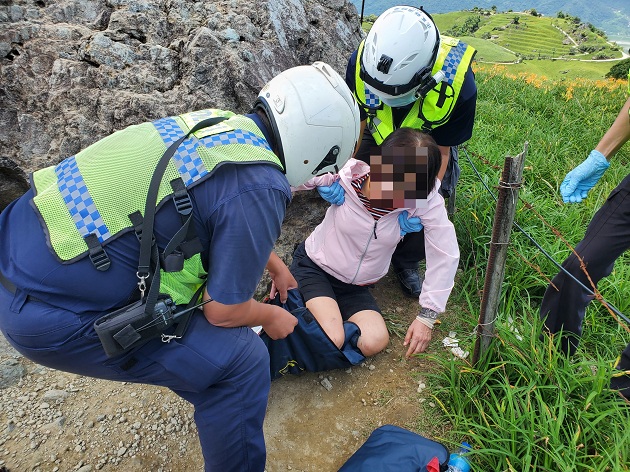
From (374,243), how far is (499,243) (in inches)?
34.3

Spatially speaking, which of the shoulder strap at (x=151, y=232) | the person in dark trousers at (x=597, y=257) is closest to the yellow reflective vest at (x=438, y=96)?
the person in dark trousers at (x=597, y=257)

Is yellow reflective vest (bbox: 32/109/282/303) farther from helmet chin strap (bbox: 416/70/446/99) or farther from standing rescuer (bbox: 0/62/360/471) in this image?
helmet chin strap (bbox: 416/70/446/99)

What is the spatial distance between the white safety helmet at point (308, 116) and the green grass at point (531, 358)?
158 centimetres

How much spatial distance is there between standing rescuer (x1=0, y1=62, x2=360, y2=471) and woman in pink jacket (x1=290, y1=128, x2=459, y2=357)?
2.68 ft

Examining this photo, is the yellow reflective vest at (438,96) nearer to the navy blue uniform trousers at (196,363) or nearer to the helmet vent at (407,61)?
the helmet vent at (407,61)

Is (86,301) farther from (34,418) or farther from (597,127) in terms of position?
(597,127)

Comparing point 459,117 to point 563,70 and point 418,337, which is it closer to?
point 418,337

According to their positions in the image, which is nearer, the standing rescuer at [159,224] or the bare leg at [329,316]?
the standing rescuer at [159,224]

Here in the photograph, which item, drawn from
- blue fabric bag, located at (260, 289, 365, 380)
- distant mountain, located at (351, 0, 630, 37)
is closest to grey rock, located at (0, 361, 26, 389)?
blue fabric bag, located at (260, 289, 365, 380)

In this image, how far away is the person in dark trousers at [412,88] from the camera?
2.53m

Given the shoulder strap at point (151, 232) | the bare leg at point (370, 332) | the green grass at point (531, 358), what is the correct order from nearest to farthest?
the shoulder strap at point (151, 232), the green grass at point (531, 358), the bare leg at point (370, 332)

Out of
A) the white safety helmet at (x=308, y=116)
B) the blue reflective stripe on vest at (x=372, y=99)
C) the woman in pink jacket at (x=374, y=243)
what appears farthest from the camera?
the blue reflective stripe on vest at (x=372, y=99)

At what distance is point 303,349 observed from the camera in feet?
8.45

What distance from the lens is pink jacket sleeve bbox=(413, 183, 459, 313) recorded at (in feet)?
8.44
